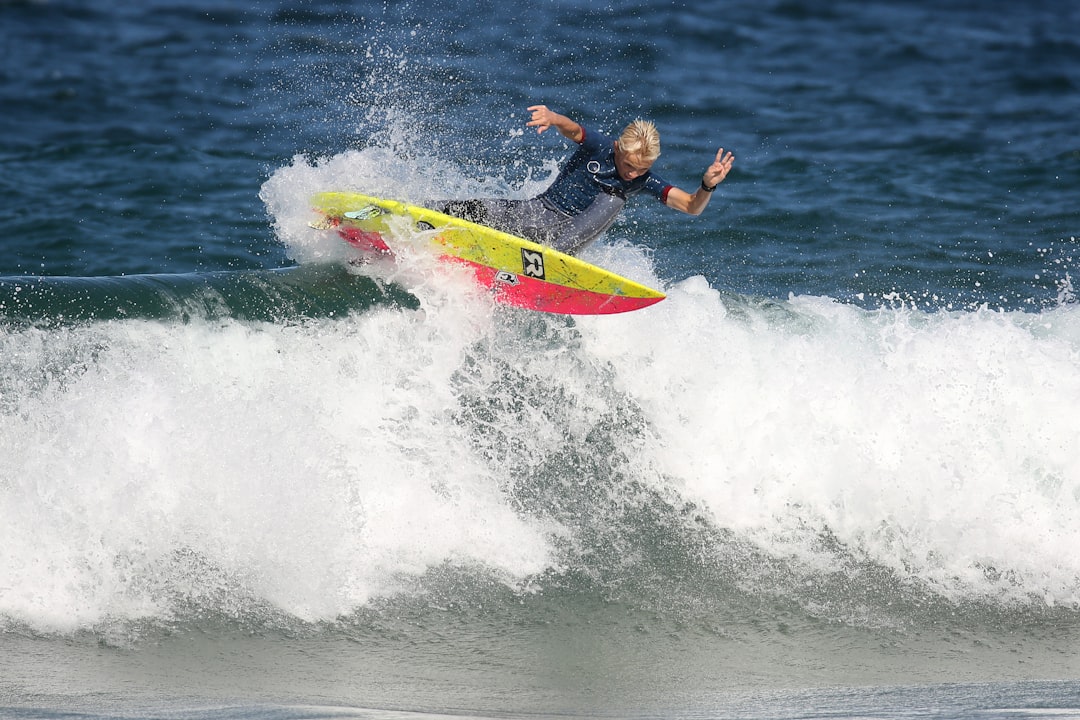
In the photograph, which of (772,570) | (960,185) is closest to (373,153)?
(772,570)

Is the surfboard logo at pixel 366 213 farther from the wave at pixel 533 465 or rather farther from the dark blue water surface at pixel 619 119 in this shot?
the dark blue water surface at pixel 619 119

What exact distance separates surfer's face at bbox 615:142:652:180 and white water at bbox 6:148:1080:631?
43.2 inches

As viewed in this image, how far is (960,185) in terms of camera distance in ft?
48.5

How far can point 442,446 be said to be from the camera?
7.86 m

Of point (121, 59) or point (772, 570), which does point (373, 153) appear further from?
point (121, 59)

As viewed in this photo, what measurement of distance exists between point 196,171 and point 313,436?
319 inches

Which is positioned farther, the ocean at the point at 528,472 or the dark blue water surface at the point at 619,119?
the dark blue water surface at the point at 619,119

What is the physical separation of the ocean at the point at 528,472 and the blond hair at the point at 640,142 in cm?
132

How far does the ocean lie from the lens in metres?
6.21

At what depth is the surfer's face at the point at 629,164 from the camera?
26.5 ft

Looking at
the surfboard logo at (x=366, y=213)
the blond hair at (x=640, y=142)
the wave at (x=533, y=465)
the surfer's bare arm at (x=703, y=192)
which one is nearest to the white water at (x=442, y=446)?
the wave at (x=533, y=465)

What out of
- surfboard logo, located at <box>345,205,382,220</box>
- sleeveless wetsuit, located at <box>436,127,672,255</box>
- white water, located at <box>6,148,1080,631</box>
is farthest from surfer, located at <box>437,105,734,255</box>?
white water, located at <box>6,148,1080,631</box>

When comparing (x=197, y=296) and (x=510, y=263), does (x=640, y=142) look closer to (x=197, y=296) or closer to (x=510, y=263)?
(x=510, y=263)

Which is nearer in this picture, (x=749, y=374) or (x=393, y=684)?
(x=393, y=684)
